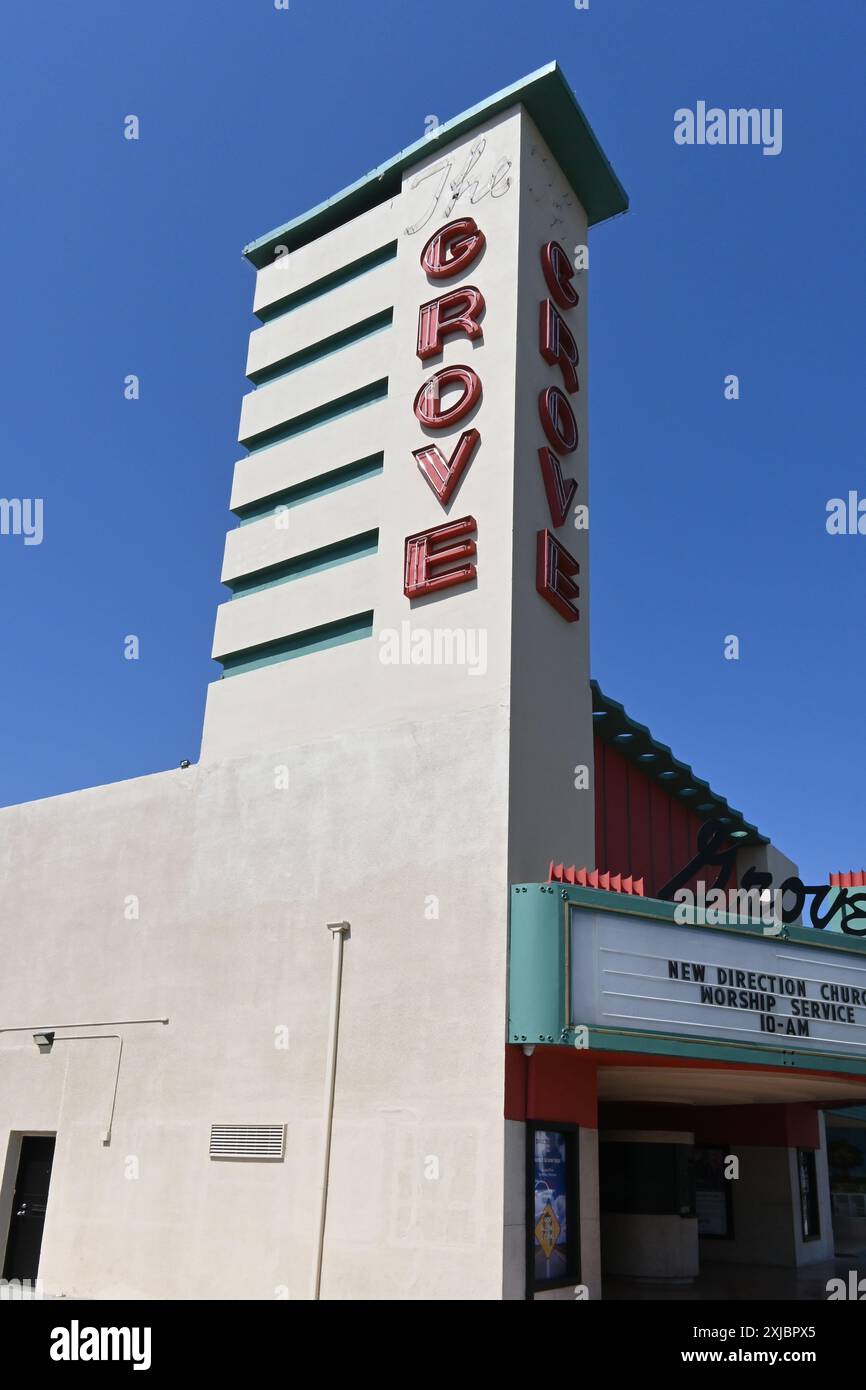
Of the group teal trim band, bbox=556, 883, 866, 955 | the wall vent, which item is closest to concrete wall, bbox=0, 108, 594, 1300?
the wall vent

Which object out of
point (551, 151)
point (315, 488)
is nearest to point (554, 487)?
point (315, 488)

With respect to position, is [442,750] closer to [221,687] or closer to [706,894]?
[706,894]

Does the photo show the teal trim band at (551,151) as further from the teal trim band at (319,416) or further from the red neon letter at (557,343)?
the teal trim band at (319,416)

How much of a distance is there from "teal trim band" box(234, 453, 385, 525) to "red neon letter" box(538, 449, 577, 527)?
303 cm

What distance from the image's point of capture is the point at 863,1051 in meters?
17.1

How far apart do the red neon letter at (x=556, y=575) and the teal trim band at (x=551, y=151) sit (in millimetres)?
8812

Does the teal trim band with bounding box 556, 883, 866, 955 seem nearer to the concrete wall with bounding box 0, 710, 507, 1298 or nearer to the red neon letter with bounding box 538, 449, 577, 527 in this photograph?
the concrete wall with bounding box 0, 710, 507, 1298

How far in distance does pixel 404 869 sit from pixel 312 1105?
144 inches

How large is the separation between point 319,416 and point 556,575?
6727mm

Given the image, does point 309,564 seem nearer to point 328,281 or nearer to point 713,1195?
point 328,281

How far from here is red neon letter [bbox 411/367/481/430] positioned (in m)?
19.1

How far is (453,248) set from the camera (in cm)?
2080

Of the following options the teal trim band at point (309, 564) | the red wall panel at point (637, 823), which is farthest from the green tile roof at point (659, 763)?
the teal trim band at point (309, 564)
